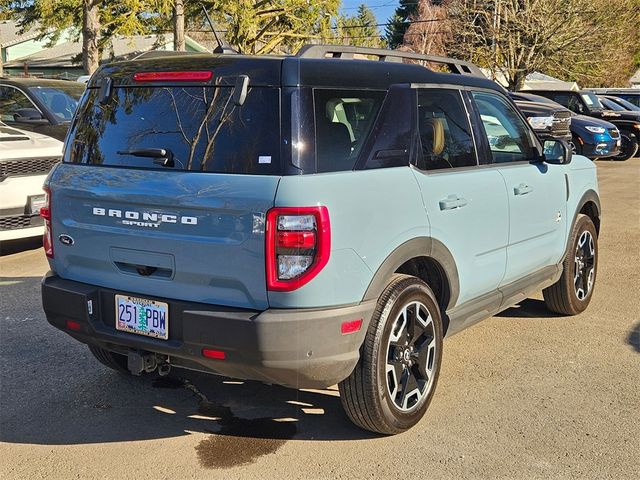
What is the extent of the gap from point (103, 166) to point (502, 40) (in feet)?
107

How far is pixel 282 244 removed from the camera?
311 cm

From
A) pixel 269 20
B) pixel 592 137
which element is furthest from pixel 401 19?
pixel 592 137

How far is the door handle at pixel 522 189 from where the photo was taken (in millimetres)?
4645

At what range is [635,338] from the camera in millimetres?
5293

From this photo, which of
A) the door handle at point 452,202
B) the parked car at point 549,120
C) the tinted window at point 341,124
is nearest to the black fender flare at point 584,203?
the door handle at point 452,202

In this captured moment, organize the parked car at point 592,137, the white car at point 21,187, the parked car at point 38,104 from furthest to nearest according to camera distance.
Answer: the parked car at point 592,137, the parked car at point 38,104, the white car at point 21,187

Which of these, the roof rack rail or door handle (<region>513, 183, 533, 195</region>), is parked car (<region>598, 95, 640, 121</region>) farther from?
door handle (<region>513, 183, 533, 195</region>)

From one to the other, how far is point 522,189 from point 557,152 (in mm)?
734

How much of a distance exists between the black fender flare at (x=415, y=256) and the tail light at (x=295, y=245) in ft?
1.23

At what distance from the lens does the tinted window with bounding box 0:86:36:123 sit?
10.0 meters

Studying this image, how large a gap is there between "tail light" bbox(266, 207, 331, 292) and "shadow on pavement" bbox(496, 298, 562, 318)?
3152mm

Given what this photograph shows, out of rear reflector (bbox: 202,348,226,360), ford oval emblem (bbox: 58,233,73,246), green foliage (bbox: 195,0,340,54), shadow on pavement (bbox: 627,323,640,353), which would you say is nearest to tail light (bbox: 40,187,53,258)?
ford oval emblem (bbox: 58,233,73,246)

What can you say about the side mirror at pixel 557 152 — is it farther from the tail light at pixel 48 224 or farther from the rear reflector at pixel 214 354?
the tail light at pixel 48 224

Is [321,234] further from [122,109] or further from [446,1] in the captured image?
[446,1]
